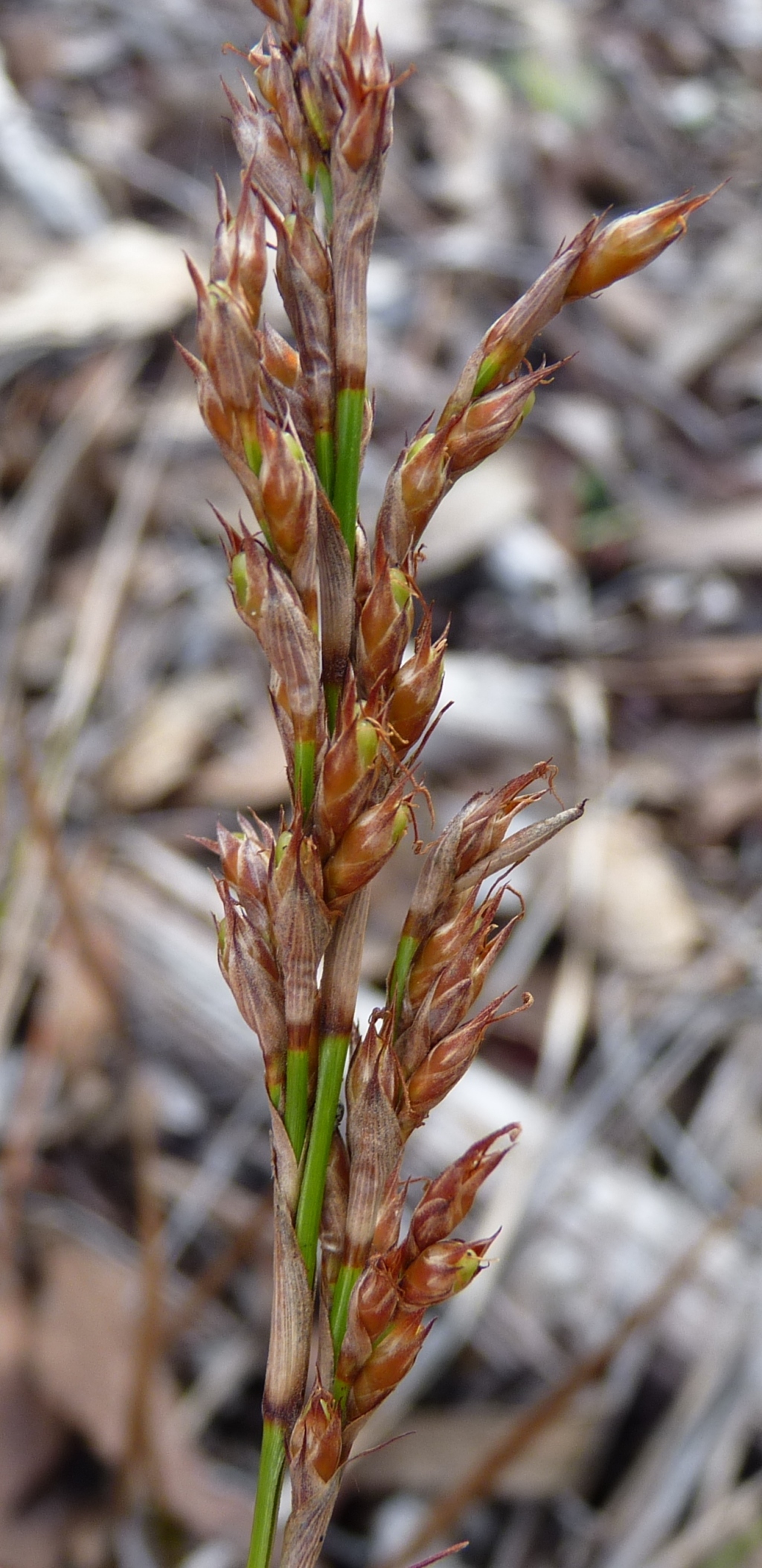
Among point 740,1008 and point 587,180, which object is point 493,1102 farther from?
point 587,180

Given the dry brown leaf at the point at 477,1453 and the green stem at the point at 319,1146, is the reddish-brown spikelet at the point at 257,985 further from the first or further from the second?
the dry brown leaf at the point at 477,1453

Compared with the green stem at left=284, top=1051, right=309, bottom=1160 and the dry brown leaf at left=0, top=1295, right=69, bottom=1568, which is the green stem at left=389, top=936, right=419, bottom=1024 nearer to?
the green stem at left=284, top=1051, right=309, bottom=1160

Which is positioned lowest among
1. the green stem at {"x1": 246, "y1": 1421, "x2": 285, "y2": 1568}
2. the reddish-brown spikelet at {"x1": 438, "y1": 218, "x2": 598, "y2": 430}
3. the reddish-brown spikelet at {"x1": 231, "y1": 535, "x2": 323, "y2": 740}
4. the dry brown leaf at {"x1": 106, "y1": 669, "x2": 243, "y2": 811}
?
the green stem at {"x1": 246, "y1": 1421, "x2": 285, "y2": 1568}

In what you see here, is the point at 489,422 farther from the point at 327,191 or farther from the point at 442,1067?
the point at 442,1067

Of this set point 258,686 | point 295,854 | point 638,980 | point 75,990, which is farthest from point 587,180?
point 295,854

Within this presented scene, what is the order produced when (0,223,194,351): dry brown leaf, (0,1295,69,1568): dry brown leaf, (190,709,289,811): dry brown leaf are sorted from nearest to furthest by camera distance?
(0,1295,69,1568): dry brown leaf
(190,709,289,811): dry brown leaf
(0,223,194,351): dry brown leaf

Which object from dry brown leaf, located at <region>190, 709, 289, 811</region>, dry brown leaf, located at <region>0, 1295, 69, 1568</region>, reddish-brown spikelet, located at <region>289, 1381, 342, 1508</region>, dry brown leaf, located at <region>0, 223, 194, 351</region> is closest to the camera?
reddish-brown spikelet, located at <region>289, 1381, 342, 1508</region>

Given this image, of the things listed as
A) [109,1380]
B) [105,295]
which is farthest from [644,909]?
[105,295]

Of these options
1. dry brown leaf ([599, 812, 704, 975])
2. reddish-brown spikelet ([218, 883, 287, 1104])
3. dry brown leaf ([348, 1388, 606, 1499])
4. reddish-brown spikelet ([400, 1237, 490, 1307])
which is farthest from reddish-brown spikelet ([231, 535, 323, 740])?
dry brown leaf ([599, 812, 704, 975])
